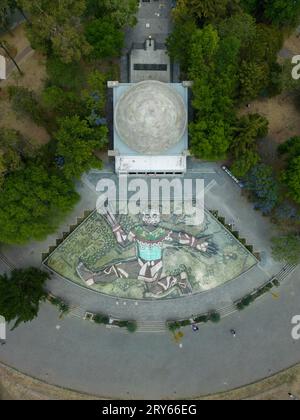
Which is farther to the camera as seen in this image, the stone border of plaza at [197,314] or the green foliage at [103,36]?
the stone border of plaza at [197,314]

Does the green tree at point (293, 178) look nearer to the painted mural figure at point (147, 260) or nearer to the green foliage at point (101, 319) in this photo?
the painted mural figure at point (147, 260)

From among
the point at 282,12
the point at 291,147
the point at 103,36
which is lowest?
the point at 291,147

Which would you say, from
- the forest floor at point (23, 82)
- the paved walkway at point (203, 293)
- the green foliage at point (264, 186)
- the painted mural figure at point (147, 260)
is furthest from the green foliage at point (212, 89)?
the forest floor at point (23, 82)

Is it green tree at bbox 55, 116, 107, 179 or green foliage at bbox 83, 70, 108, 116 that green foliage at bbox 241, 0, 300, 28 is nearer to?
green foliage at bbox 83, 70, 108, 116

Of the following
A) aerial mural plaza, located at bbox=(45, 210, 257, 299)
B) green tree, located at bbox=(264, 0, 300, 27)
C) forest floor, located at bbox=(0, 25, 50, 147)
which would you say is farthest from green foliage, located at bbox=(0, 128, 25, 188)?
green tree, located at bbox=(264, 0, 300, 27)

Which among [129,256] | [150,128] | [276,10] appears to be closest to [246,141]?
[150,128]

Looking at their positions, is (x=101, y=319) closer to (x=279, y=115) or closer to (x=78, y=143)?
(x=78, y=143)
